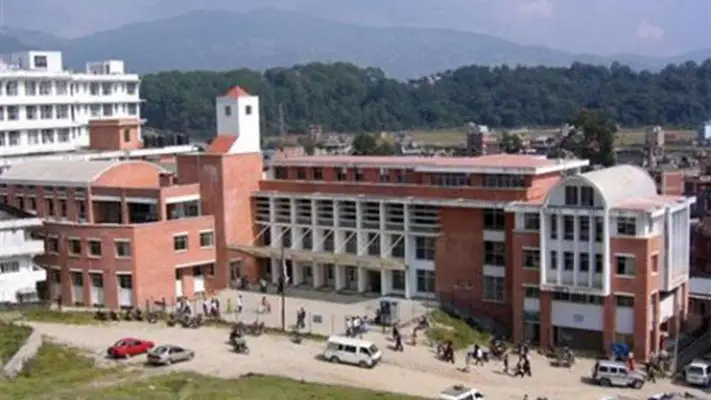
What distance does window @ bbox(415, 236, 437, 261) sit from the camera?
46.5m

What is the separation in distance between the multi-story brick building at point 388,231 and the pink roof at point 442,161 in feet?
0.39

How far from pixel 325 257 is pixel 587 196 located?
1298 centimetres

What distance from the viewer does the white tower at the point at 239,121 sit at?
51.9 metres

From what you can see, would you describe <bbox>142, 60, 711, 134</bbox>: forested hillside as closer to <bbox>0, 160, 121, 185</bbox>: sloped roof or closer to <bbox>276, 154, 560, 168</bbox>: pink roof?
<bbox>0, 160, 121, 185</bbox>: sloped roof

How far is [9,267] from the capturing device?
47312 mm

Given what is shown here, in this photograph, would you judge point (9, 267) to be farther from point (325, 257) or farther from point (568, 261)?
point (568, 261)

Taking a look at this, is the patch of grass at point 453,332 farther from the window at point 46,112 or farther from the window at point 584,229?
the window at point 46,112

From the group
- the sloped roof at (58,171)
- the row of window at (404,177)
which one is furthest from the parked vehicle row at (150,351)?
the sloped roof at (58,171)

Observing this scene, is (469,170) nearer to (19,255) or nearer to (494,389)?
(494,389)

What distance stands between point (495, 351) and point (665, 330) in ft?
25.4

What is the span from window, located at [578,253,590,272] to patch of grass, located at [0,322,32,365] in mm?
21146

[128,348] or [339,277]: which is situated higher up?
[339,277]

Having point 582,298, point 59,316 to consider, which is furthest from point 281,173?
point 582,298

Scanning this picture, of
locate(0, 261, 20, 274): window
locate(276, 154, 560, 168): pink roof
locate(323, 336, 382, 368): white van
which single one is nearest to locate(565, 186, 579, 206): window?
locate(276, 154, 560, 168): pink roof
